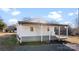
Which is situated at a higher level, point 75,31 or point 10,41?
point 75,31

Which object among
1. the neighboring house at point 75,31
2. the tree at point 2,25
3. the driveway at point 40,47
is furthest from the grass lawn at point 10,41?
the neighboring house at point 75,31

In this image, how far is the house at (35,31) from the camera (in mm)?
4188

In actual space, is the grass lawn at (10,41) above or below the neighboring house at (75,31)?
below

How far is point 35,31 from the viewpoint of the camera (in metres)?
4.23

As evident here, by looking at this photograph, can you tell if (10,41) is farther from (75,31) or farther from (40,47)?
(75,31)

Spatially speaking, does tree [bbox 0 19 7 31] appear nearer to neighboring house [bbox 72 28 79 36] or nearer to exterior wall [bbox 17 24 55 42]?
exterior wall [bbox 17 24 55 42]

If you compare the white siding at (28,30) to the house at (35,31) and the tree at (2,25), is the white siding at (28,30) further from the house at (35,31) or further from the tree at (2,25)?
the tree at (2,25)

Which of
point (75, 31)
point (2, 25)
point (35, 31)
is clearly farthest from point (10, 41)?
point (75, 31)

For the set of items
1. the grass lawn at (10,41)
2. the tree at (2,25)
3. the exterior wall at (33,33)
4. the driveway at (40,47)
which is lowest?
the driveway at (40,47)
